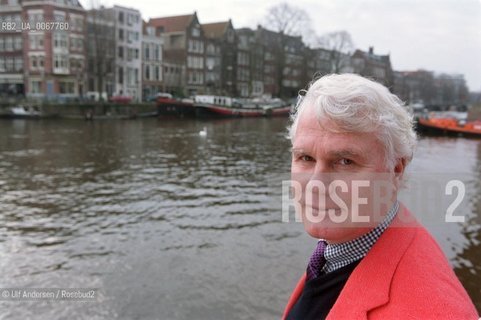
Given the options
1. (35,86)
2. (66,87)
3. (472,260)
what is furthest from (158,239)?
(35,86)

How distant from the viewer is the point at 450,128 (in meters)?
31.8

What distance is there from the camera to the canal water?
5.63m

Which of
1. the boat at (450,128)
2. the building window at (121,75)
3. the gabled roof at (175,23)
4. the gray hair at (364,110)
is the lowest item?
the boat at (450,128)

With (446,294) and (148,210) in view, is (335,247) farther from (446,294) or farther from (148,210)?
(148,210)

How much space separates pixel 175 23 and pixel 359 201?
201 ft

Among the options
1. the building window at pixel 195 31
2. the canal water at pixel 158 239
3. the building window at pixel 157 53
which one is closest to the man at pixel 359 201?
the canal water at pixel 158 239

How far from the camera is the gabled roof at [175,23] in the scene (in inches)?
2300

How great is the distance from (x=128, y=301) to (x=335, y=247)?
473cm

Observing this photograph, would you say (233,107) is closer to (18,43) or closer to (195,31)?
(195,31)

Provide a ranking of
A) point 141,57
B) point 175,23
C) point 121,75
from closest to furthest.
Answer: point 121,75 → point 141,57 → point 175,23

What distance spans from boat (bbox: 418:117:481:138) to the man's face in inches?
1301

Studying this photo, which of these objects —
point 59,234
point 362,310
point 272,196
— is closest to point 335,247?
point 362,310

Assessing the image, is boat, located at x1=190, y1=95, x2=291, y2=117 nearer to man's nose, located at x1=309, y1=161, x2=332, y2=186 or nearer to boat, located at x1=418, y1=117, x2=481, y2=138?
boat, located at x1=418, y1=117, x2=481, y2=138

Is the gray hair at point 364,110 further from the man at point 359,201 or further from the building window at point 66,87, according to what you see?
the building window at point 66,87
